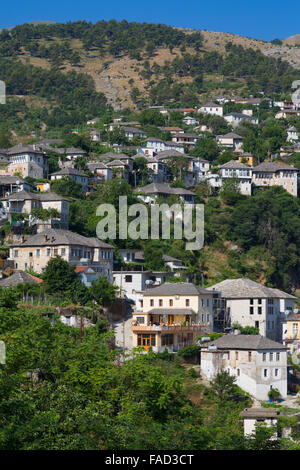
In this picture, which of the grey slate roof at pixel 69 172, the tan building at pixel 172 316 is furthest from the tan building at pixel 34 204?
the tan building at pixel 172 316

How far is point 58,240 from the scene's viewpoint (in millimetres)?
72562

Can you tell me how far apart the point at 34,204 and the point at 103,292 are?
16781 millimetres

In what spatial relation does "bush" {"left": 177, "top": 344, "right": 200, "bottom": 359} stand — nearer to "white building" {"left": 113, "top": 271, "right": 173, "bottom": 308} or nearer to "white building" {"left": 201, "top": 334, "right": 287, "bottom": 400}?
"white building" {"left": 201, "top": 334, "right": 287, "bottom": 400}

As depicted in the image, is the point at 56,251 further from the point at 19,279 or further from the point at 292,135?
the point at 292,135

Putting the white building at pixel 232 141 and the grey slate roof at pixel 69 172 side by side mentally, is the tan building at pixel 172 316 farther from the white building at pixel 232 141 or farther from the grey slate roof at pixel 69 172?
the white building at pixel 232 141

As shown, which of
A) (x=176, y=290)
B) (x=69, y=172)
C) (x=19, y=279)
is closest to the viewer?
(x=19, y=279)

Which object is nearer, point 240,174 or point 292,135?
point 240,174

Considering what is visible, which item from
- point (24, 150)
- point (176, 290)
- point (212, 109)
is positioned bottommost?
point (176, 290)

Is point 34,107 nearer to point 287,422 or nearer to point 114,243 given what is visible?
point 114,243

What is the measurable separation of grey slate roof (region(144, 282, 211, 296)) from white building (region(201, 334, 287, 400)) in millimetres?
7811

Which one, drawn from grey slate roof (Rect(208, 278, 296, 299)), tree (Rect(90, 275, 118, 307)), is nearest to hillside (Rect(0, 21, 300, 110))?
grey slate roof (Rect(208, 278, 296, 299))

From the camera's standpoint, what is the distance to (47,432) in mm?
36188

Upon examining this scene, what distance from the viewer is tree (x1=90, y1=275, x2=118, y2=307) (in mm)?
68312

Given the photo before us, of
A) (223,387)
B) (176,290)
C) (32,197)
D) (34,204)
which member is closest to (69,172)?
(34,204)
